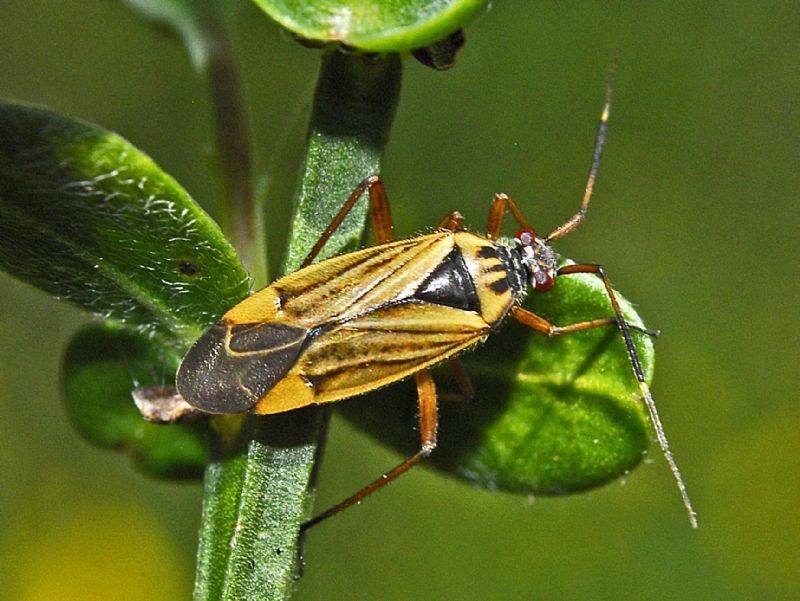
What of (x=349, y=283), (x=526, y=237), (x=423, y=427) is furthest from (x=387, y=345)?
(x=526, y=237)

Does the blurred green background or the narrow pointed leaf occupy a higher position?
the narrow pointed leaf

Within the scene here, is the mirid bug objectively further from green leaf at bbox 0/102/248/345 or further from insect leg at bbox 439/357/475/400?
green leaf at bbox 0/102/248/345

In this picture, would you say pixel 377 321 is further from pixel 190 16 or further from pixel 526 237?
pixel 190 16

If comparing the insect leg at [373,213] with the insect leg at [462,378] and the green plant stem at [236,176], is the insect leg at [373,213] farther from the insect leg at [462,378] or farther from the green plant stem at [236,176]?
the insect leg at [462,378]

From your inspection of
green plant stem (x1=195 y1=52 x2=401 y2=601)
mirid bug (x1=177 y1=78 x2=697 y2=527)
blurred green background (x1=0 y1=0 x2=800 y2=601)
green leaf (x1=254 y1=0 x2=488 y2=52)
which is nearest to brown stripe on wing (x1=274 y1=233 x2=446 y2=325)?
mirid bug (x1=177 y1=78 x2=697 y2=527)

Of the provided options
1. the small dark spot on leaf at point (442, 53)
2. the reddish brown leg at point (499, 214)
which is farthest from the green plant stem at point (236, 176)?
the reddish brown leg at point (499, 214)
